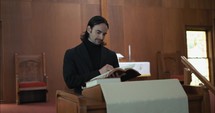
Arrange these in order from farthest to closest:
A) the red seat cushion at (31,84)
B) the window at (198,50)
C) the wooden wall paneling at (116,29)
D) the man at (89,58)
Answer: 1. the window at (198,50)
2. the wooden wall paneling at (116,29)
3. the red seat cushion at (31,84)
4. the man at (89,58)

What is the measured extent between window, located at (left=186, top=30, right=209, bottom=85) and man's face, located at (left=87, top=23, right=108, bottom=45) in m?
7.41

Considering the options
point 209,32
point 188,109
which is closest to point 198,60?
point 209,32

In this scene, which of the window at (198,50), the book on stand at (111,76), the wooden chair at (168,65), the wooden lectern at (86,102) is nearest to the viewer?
the wooden lectern at (86,102)

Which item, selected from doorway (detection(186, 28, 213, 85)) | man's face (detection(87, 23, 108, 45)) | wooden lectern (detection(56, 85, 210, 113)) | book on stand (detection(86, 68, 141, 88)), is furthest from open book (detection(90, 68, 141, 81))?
doorway (detection(186, 28, 213, 85))

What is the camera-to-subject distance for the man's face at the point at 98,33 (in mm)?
1890

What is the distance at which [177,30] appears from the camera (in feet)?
28.7

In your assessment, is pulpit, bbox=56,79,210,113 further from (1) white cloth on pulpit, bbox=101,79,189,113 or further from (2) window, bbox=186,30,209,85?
(2) window, bbox=186,30,209,85

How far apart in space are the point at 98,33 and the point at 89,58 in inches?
7.7

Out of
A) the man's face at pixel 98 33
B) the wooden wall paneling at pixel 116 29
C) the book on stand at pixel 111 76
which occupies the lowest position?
the book on stand at pixel 111 76

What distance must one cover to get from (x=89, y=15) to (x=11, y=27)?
194 centimetres

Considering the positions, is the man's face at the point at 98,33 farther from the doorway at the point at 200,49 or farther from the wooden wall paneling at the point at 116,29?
the doorway at the point at 200,49

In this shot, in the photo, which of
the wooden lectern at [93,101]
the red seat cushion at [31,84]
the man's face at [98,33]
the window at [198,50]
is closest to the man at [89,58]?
the man's face at [98,33]

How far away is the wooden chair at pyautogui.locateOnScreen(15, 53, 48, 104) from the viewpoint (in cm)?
659

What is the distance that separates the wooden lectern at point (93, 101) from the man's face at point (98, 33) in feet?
1.38
